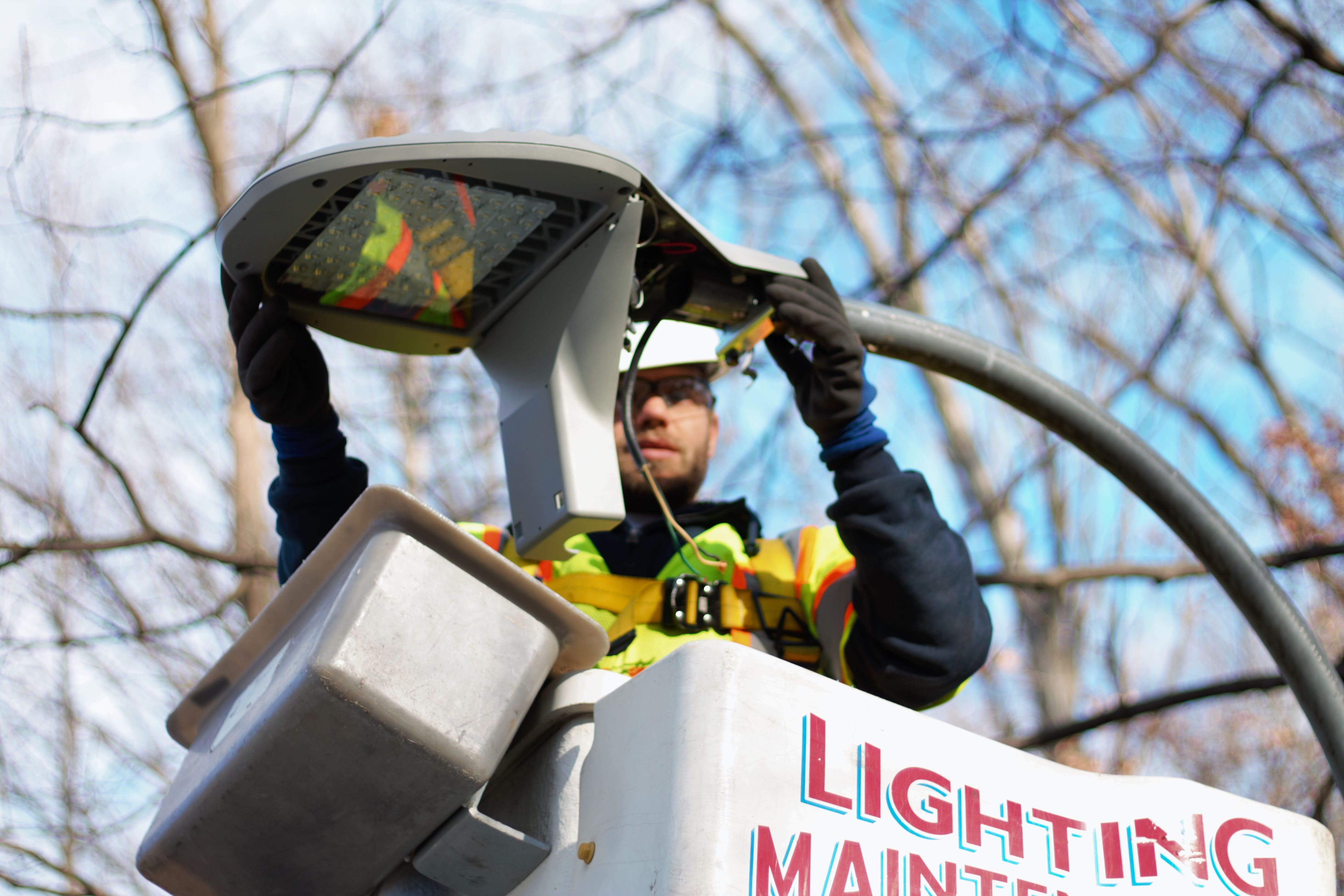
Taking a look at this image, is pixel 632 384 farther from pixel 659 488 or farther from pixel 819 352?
pixel 659 488

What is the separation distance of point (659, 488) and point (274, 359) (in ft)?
4.27

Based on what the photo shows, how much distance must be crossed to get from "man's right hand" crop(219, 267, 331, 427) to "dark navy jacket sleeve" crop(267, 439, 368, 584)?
12cm

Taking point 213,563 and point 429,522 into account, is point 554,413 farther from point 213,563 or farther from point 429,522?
point 213,563

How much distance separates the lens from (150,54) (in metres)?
→ 5.25

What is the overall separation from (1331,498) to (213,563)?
505cm

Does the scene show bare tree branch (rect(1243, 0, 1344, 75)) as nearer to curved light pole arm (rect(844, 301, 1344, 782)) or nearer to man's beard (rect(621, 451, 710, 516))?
curved light pole arm (rect(844, 301, 1344, 782))

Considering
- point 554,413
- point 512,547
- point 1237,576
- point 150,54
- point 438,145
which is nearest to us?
point 438,145

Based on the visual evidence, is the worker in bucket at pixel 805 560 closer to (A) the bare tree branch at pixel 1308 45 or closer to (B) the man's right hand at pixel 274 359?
(B) the man's right hand at pixel 274 359

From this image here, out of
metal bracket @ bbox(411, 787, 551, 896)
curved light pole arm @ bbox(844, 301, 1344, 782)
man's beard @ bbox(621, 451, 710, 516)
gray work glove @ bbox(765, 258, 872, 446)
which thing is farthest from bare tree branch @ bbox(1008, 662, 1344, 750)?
metal bracket @ bbox(411, 787, 551, 896)

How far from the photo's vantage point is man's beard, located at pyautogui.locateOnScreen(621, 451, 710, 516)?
11.1 ft

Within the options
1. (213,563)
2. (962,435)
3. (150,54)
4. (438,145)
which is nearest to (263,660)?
(438,145)

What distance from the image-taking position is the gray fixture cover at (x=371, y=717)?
1.46 meters

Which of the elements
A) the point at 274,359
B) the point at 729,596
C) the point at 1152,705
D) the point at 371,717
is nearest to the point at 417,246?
the point at 274,359

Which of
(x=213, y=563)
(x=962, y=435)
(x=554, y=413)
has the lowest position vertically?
(x=554, y=413)
